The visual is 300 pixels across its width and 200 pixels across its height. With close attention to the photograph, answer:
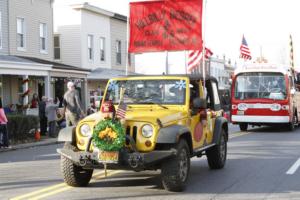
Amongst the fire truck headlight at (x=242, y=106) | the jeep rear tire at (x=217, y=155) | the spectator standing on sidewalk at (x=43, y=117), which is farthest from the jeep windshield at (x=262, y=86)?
the jeep rear tire at (x=217, y=155)

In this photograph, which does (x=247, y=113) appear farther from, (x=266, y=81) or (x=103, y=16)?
(x=103, y=16)

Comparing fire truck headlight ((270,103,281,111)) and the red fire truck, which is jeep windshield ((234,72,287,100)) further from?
fire truck headlight ((270,103,281,111))

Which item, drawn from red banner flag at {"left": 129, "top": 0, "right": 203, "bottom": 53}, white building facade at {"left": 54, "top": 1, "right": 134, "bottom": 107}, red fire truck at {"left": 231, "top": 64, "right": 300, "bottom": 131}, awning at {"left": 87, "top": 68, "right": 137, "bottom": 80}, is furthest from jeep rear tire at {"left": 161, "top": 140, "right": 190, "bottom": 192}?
awning at {"left": 87, "top": 68, "right": 137, "bottom": 80}

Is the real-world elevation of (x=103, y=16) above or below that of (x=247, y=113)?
above

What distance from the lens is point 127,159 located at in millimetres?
7469

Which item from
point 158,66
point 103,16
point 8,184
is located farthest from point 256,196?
point 158,66

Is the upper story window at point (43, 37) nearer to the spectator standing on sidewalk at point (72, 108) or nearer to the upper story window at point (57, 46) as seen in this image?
the upper story window at point (57, 46)

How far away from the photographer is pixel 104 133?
24.9ft

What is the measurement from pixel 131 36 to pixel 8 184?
4.69 meters

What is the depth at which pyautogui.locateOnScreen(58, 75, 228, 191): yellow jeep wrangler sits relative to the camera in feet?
24.8

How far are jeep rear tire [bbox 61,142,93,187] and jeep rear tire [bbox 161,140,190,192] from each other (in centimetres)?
142

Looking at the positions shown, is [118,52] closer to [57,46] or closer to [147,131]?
[57,46]

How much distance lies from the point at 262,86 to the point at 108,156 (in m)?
14.7

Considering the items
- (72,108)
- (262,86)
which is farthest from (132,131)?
(262,86)
